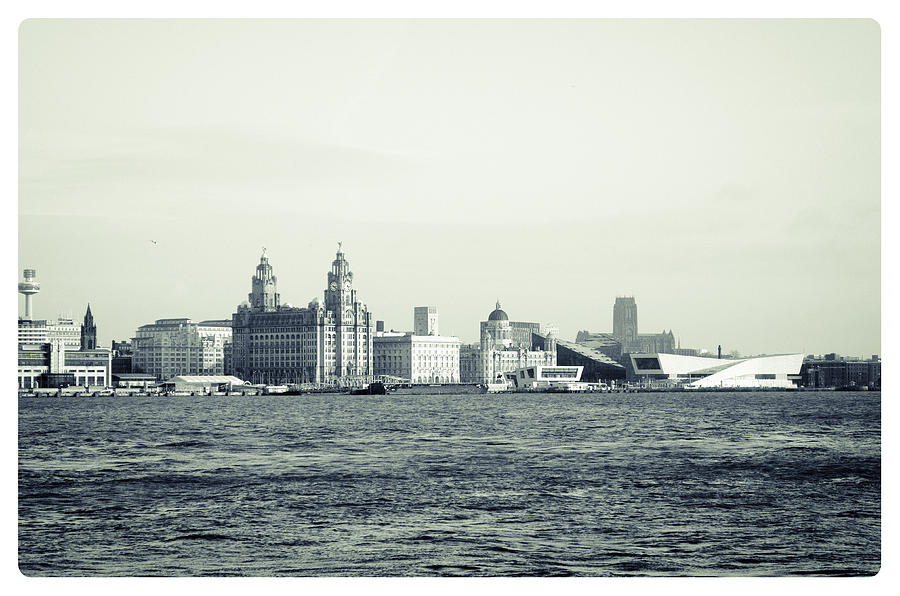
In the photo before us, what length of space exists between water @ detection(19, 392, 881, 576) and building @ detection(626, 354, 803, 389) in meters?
57.5

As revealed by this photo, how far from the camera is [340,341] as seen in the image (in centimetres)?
10025

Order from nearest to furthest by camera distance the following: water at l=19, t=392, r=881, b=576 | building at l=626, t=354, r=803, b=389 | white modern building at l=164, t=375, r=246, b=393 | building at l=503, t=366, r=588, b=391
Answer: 1. water at l=19, t=392, r=881, b=576
2. building at l=626, t=354, r=803, b=389
3. white modern building at l=164, t=375, r=246, b=393
4. building at l=503, t=366, r=588, b=391

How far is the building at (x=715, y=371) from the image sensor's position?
80.9m

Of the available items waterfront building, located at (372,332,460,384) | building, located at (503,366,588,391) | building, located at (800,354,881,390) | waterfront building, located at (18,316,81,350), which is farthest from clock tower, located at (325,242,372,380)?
building, located at (800,354,881,390)

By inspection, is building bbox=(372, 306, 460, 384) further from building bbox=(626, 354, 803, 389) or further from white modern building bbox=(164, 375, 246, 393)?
white modern building bbox=(164, 375, 246, 393)

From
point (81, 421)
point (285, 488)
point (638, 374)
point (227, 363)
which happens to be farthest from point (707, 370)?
point (285, 488)

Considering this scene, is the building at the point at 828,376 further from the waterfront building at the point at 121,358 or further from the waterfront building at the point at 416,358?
the waterfront building at the point at 121,358

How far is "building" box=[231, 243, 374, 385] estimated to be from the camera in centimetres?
9988

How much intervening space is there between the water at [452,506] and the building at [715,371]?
2264 inches

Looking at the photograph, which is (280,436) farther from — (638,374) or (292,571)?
(638,374)

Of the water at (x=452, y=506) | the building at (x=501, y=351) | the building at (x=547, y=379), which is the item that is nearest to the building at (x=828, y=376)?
the building at (x=547, y=379)

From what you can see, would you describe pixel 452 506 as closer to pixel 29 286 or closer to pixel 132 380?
pixel 29 286

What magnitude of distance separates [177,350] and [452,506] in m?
86.9

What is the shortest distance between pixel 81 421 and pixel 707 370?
204ft
